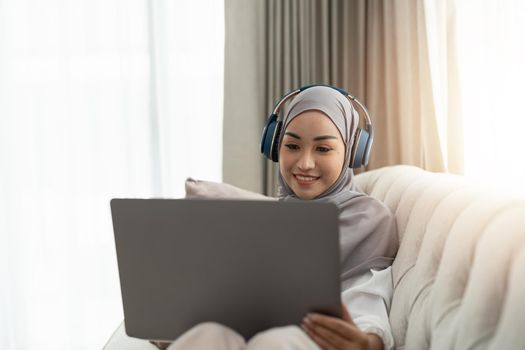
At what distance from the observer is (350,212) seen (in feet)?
4.98

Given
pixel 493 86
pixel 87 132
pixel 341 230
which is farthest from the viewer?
pixel 87 132

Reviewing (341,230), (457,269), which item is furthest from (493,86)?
(457,269)

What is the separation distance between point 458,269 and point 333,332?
246 millimetres

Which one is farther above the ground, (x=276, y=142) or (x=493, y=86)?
(x=493, y=86)

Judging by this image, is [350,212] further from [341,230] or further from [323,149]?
[323,149]

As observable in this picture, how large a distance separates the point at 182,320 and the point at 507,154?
139 cm

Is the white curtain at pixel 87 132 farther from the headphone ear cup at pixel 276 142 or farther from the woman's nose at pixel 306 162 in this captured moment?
the woman's nose at pixel 306 162

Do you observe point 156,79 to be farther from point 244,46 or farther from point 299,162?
point 299,162

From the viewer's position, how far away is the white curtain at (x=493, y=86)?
1902mm

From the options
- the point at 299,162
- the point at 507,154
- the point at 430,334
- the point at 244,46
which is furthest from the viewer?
the point at 244,46

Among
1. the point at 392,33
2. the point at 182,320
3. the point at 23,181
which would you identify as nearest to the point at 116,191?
the point at 23,181

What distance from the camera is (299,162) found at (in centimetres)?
156

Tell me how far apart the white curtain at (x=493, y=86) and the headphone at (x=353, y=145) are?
0.58 meters

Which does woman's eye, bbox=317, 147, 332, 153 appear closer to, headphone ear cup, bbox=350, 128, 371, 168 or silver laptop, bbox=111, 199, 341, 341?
headphone ear cup, bbox=350, 128, 371, 168
